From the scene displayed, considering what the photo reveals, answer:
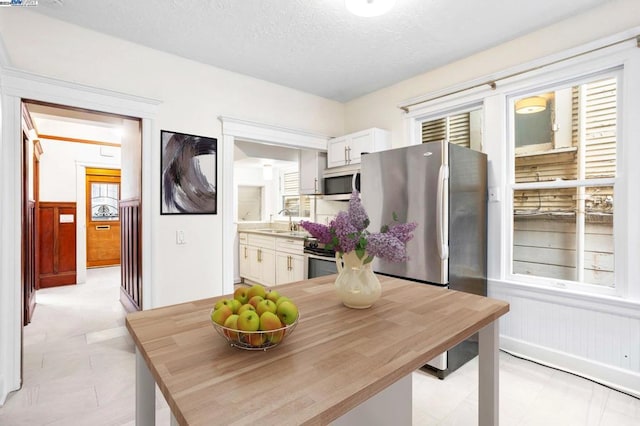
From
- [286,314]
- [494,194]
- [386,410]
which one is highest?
[494,194]

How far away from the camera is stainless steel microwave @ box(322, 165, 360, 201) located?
365 cm

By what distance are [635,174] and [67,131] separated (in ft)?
25.0

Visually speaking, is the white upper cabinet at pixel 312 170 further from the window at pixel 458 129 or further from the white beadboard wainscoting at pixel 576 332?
the white beadboard wainscoting at pixel 576 332

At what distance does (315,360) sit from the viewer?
0.84 m

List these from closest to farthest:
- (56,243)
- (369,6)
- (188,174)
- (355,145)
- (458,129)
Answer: (369,6) < (188,174) < (458,129) < (355,145) < (56,243)

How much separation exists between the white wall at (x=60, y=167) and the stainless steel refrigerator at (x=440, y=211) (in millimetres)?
5645

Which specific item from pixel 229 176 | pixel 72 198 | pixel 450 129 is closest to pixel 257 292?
pixel 229 176

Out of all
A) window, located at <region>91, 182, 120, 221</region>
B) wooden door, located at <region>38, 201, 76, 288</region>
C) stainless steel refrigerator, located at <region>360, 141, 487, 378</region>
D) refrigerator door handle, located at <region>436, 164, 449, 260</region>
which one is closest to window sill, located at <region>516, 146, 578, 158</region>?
stainless steel refrigerator, located at <region>360, 141, 487, 378</region>

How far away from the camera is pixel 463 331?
108 centimetres

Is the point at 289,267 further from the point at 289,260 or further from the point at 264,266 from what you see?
the point at 264,266

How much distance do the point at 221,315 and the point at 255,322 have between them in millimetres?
121

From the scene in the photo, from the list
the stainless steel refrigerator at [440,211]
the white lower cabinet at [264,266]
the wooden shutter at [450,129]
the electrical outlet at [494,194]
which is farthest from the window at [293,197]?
the electrical outlet at [494,194]

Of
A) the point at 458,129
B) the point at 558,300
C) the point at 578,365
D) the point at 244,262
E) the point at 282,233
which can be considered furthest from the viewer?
the point at 244,262

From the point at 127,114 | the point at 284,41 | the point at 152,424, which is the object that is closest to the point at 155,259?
the point at 127,114
